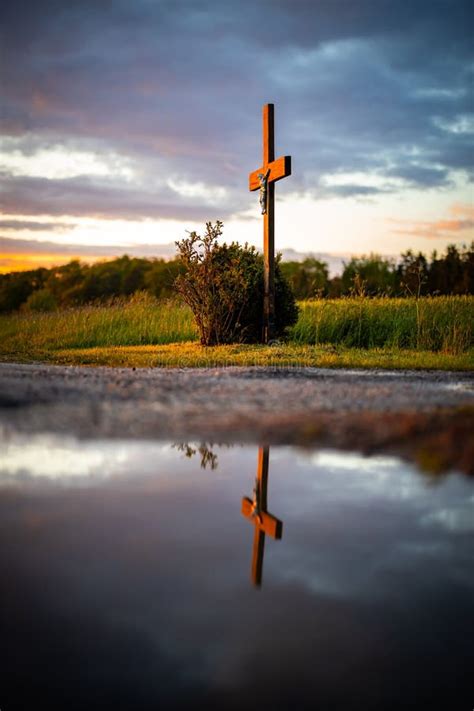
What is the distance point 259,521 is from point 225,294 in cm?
1116

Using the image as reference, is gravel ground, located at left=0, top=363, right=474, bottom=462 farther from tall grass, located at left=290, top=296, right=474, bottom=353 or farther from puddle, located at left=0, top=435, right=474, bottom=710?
tall grass, located at left=290, top=296, right=474, bottom=353

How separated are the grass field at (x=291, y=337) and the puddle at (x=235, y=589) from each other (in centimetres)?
711

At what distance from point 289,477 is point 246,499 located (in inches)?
21.4

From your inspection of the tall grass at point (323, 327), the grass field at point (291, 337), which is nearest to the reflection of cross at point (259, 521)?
the grass field at point (291, 337)

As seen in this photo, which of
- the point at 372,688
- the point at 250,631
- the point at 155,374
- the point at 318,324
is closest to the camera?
the point at 372,688

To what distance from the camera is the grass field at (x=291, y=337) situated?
37.5ft

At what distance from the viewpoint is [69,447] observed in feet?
15.5

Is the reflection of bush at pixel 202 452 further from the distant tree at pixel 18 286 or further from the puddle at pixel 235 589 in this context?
the distant tree at pixel 18 286

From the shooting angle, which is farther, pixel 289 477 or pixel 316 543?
pixel 289 477

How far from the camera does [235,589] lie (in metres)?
2.45

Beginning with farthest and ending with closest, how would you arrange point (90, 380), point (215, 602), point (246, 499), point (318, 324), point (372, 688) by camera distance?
point (318, 324), point (90, 380), point (246, 499), point (215, 602), point (372, 688)

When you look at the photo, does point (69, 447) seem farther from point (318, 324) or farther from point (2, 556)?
point (318, 324)

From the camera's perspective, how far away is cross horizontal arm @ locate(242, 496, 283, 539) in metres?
3.04

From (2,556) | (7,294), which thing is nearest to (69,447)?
(2,556)
